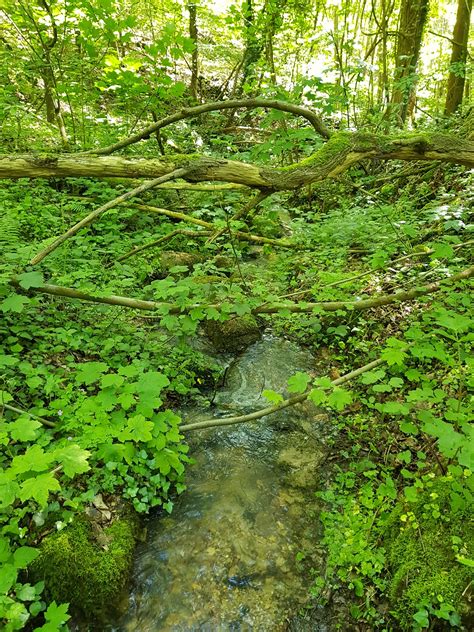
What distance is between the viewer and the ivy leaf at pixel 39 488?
197cm

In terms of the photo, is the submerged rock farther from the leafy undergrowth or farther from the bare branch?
the bare branch

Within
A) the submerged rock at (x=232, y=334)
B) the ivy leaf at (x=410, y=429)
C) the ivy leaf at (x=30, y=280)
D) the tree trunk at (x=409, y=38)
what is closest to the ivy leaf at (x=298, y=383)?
the ivy leaf at (x=410, y=429)

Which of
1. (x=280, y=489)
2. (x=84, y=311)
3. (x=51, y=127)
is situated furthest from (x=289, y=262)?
(x=51, y=127)

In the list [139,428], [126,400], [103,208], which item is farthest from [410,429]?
[103,208]

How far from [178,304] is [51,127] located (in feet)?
19.9

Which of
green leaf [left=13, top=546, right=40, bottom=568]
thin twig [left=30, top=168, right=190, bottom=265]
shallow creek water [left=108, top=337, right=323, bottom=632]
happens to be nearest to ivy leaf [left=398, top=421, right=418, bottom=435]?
shallow creek water [left=108, top=337, right=323, bottom=632]

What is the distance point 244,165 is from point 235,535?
118 inches

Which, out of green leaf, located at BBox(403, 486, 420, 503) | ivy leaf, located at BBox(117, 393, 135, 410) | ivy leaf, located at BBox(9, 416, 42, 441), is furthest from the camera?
ivy leaf, located at BBox(117, 393, 135, 410)

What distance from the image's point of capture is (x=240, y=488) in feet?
11.4

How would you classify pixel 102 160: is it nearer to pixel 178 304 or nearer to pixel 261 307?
pixel 178 304

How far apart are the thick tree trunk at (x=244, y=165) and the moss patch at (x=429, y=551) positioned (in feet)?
8.66

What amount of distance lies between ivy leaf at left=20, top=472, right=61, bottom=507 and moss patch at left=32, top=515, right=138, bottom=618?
0.60 m

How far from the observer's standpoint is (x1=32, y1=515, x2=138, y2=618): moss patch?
2.35 metres

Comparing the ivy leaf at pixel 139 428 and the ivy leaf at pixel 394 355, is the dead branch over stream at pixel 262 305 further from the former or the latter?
the ivy leaf at pixel 139 428
